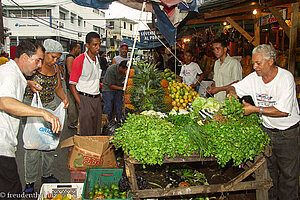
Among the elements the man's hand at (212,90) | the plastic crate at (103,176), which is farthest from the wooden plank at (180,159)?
the man's hand at (212,90)

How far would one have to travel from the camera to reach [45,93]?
4188 mm

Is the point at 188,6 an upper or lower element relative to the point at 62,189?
upper

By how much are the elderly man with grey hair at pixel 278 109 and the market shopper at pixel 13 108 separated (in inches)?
101

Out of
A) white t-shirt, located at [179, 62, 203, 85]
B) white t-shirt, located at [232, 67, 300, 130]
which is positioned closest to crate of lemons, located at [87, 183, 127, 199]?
white t-shirt, located at [232, 67, 300, 130]

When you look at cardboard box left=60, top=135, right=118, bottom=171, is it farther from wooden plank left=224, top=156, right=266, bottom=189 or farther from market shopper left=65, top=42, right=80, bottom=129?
market shopper left=65, top=42, right=80, bottom=129

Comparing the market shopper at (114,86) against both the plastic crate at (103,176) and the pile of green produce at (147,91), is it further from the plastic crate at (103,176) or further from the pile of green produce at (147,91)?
the plastic crate at (103,176)

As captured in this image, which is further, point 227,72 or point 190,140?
point 227,72

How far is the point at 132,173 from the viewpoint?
116 inches

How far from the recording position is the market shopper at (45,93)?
13.1 ft

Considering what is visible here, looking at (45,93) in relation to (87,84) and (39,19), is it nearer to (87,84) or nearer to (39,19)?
(87,84)

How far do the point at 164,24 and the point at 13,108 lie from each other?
4.23 meters

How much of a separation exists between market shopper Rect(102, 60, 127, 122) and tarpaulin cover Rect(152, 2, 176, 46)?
1569 millimetres

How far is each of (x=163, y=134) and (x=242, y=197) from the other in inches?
86.2

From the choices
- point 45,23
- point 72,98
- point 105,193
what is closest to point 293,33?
point 105,193
